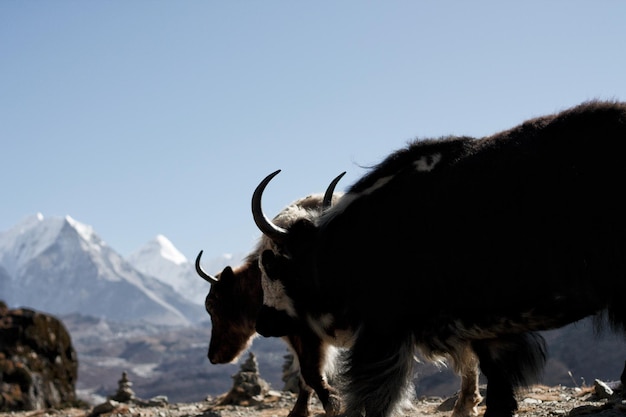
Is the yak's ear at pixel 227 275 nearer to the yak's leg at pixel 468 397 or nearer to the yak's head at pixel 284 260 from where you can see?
the yak's head at pixel 284 260

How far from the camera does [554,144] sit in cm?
566

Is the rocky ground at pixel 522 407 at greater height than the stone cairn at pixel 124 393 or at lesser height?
greater

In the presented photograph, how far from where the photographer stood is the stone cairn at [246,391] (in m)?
13.8

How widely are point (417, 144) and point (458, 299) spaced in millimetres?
1565

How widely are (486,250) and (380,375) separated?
4.32 feet

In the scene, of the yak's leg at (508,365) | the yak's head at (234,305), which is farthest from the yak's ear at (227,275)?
the yak's leg at (508,365)

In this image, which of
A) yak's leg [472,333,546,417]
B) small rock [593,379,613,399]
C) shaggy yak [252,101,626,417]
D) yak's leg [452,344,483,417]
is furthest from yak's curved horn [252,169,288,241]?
small rock [593,379,613,399]

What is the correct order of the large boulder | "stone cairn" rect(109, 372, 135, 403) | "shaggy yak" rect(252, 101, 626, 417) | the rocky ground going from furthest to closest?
the large boulder → "stone cairn" rect(109, 372, 135, 403) → the rocky ground → "shaggy yak" rect(252, 101, 626, 417)

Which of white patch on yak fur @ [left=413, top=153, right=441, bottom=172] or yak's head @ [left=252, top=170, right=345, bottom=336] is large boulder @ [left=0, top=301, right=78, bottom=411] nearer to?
yak's head @ [left=252, top=170, right=345, bottom=336]

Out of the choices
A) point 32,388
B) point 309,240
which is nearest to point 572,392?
point 309,240

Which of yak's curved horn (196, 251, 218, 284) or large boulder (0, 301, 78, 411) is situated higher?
yak's curved horn (196, 251, 218, 284)

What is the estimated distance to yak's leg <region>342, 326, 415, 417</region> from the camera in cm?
591

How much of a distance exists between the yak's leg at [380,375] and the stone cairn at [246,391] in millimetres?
7706

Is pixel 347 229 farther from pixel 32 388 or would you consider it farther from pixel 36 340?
pixel 36 340
